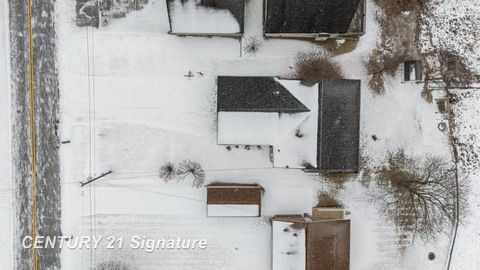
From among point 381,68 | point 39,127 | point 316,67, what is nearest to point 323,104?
point 316,67

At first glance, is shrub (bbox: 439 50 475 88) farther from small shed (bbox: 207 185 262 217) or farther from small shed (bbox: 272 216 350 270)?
small shed (bbox: 207 185 262 217)

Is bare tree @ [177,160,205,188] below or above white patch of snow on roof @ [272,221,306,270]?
above

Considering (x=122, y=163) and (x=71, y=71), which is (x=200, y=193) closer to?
(x=122, y=163)

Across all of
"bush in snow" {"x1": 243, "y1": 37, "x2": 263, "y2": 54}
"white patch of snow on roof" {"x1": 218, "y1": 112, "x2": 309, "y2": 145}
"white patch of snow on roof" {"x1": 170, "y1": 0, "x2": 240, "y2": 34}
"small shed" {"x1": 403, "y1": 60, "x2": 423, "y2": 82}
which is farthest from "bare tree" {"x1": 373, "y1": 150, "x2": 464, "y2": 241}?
"white patch of snow on roof" {"x1": 170, "y1": 0, "x2": 240, "y2": 34}

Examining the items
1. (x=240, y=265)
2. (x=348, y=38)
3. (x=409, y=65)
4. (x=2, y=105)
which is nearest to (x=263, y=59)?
(x=348, y=38)

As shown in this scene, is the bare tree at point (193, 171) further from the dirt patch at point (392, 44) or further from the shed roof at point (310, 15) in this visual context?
the dirt patch at point (392, 44)

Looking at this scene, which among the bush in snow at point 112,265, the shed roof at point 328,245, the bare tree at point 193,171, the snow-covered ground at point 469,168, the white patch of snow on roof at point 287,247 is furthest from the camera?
the snow-covered ground at point 469,168

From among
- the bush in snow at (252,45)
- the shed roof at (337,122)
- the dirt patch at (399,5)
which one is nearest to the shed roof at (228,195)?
the shed roof at (337,122)
